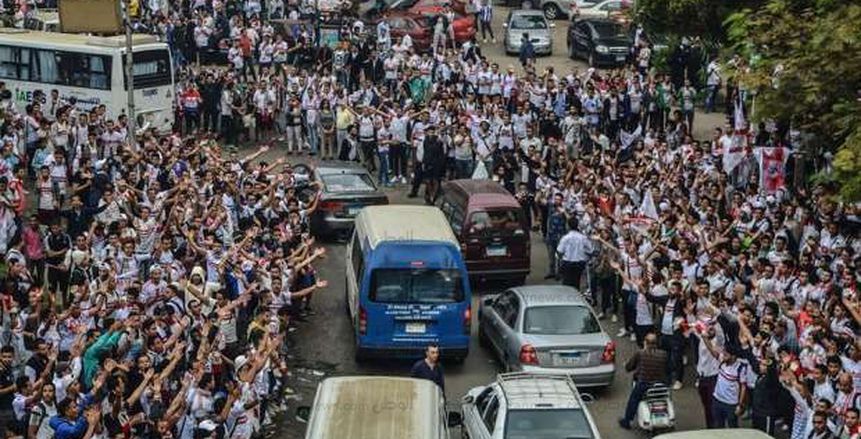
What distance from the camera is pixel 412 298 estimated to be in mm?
24031

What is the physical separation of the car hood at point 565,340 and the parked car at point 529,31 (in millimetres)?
27332

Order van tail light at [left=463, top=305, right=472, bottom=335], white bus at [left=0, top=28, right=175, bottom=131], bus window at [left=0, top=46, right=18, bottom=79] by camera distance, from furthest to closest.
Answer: bus window at [left=0, top=46, right=18, bottom=79], white bus at [left=0, top=28, right=175, bottom=131], van tail light at [left=463, top=305, right=472, bottom=335]

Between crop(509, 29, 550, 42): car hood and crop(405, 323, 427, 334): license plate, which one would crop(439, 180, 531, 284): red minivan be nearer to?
crop(405, 323, 427, 334): license plate

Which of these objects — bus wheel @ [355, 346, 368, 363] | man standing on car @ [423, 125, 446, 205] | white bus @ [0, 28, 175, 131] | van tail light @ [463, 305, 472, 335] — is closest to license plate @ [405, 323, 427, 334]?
van tail light @ [463, 305, 472, 335]

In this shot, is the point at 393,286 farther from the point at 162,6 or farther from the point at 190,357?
the point at 162,6

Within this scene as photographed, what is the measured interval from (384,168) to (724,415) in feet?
56.3

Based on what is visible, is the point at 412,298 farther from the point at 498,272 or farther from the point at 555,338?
the point at 498,272

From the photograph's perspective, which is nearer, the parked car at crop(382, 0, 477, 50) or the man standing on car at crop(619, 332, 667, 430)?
the man standing on car at crop(619, 332, 667, 430)

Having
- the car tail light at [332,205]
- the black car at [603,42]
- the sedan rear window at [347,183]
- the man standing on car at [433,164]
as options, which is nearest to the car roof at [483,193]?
the sedan rear window at [347,183]

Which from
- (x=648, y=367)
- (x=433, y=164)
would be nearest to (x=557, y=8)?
(x=433, y=164)

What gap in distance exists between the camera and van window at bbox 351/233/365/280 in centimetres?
2463

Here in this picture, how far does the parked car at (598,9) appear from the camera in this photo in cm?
5303

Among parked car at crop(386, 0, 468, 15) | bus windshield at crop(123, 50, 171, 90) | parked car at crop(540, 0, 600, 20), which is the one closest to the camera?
bus windshield at crop(123, 50, 171, 90)

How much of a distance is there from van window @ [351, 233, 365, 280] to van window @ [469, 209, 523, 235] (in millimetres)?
2807
